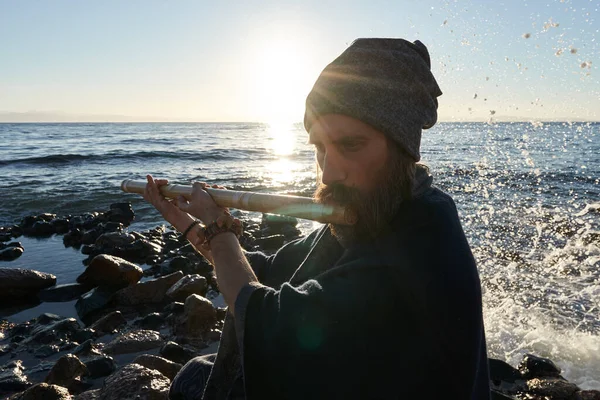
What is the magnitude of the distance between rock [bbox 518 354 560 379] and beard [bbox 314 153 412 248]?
369 cm

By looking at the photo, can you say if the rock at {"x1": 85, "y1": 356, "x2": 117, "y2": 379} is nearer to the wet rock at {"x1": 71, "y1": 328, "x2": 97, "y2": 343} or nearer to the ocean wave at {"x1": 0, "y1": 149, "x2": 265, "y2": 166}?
the wet rock at {"x1": 71, "y1": 328, "x2": 97, "y2": 343}

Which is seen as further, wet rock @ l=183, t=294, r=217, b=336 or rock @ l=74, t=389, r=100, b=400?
wet rock @ l=183, t=294, r=217, b=336

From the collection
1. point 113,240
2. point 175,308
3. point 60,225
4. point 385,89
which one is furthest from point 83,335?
point 60,225

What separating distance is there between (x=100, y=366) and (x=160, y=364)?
66 centimetres

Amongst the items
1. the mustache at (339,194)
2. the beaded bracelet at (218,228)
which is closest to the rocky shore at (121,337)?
the beaded bracelet at (218,228)

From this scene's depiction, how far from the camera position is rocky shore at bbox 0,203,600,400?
171 inches

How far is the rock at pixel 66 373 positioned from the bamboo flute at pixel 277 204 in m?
2.49

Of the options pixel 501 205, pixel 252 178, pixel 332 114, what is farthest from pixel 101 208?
pixel 332 114

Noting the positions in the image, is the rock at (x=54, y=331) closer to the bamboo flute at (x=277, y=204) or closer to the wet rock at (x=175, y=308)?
the wet rock at (x=175, y=308)

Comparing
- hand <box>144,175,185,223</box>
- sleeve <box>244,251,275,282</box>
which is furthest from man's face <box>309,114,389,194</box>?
hand <box>144,175,185,223</box>

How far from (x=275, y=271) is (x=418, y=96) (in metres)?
1.45

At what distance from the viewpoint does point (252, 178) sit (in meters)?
21.2

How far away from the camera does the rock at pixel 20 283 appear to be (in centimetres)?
691

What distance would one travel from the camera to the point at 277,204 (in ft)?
8.13
